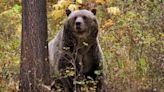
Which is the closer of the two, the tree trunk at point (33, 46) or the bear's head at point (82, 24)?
the tree trunk at point (33, 46)

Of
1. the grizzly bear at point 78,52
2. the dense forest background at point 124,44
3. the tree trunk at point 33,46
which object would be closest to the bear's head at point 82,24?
the grizzly bear at point 78,52

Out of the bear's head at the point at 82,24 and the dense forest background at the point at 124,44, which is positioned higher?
the bear's head at the point at 82,24

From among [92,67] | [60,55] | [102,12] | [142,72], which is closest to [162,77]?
[142,72]

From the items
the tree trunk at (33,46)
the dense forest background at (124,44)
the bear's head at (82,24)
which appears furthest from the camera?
the dense forest background at (124,44)

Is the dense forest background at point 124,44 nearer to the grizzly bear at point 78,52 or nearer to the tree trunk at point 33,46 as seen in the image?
the tree trunk at point 33,46

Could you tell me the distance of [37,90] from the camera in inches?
287

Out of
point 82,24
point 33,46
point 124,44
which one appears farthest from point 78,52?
point 124,44

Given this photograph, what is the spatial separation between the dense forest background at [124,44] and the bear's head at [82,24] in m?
1.02

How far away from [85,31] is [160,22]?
2.63 meters

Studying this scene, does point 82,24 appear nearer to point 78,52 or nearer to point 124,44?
point 78,52

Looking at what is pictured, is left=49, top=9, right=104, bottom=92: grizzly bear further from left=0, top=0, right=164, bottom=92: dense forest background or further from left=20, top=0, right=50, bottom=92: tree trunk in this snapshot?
left=0, top=0, right=164, bottom=92: dense forest background

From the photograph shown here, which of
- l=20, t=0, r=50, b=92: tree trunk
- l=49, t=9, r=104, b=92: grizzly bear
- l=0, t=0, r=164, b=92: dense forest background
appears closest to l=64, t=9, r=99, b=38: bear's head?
l=49, t=9, r=104, b=92: grizzly bear

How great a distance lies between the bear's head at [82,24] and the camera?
7.73 m

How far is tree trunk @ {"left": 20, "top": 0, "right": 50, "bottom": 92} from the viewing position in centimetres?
739
